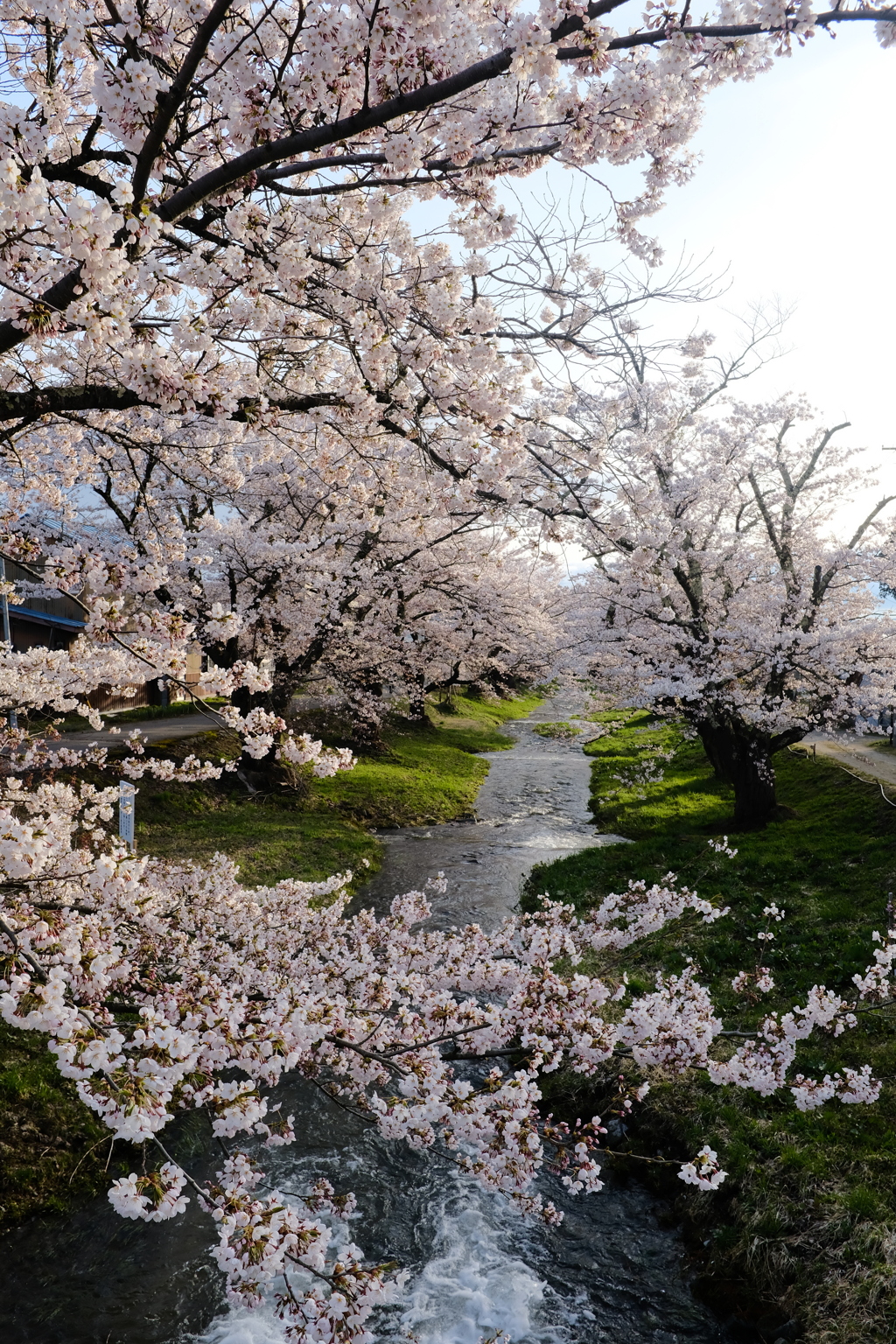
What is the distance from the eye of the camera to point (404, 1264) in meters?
5.85

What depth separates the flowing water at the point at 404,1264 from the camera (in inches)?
208

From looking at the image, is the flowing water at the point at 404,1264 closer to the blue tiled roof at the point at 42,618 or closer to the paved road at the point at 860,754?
the paved road at the point at 860,754

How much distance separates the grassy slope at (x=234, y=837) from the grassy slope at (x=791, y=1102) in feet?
15.0

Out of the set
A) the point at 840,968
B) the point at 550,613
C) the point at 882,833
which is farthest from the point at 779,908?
the point at 550,613

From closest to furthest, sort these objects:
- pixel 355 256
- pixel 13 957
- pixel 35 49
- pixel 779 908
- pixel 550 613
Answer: pixel 13 957
pixel 35 49
pixel 355 256
pixel 779 908
pixel 550 613

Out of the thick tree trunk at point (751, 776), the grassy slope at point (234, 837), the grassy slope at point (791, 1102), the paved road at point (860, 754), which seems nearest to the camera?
the grassy slope at point (791, 1102)

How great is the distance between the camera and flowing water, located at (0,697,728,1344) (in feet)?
17.3

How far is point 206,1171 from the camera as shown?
6566 mm

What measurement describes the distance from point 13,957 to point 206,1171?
4792 mm

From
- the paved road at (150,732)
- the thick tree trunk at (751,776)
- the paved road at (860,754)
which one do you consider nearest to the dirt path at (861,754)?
the paved road at (860,754)

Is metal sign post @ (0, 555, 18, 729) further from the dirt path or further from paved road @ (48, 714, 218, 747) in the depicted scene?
the dirt path

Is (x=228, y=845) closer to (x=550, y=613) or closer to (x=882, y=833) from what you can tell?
(x=882, y=833)

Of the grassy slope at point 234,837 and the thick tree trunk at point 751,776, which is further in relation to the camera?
the thick tree trunk at point 751,776

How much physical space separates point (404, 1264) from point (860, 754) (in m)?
18.4
